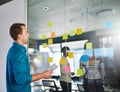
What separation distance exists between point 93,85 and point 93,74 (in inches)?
5.3

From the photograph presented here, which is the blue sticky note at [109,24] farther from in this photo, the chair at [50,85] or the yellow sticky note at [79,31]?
the chair at [50,85]

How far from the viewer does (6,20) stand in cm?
340

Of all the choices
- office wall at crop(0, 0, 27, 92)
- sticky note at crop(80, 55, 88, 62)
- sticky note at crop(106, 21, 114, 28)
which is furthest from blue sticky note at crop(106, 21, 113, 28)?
office wall at crop(0, 0, 27, 92)

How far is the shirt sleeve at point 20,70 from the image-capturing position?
6.29 feet

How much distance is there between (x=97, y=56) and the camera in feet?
6.77

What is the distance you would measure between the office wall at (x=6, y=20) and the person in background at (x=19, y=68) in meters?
0.89

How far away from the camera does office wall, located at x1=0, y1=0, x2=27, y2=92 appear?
3096 mm

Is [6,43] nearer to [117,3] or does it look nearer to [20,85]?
[20,85]

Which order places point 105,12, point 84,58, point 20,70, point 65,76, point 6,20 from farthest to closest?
point 6,20
point 65,76
point 84,58
point 105,12
point 20,70

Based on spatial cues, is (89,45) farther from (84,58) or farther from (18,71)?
(18,71)

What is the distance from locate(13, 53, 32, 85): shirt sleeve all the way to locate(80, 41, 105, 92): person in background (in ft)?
2.25

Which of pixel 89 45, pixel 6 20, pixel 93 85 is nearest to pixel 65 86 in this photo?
pixel 93 85

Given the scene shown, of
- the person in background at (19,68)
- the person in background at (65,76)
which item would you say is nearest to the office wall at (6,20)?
the person in background at (19,68)

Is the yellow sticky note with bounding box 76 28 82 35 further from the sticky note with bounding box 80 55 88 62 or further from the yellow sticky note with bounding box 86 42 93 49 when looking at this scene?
the sticky note with bounding box 80 55 88 62
